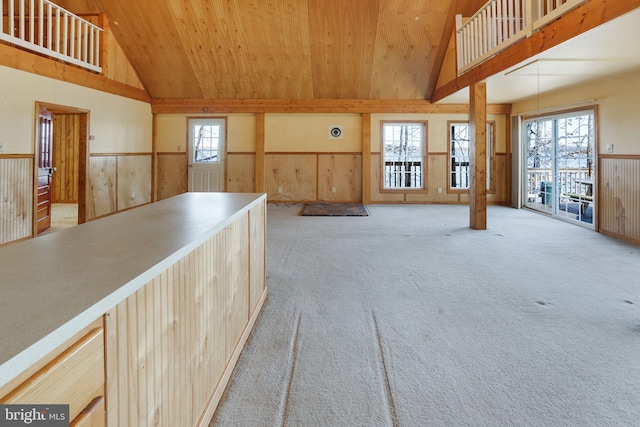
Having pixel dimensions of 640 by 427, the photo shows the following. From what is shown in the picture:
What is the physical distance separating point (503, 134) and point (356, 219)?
15.2ft

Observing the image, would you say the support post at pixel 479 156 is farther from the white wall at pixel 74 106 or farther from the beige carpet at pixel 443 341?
the white wall at pixel 74 106

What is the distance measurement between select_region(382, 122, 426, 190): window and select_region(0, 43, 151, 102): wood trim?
5.84 metres

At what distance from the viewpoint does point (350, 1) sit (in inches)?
245

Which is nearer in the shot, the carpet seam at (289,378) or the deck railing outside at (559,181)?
the carpet seam at (289,378)

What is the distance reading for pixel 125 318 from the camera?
0.91 m

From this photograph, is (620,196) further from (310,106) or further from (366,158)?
(310,106)

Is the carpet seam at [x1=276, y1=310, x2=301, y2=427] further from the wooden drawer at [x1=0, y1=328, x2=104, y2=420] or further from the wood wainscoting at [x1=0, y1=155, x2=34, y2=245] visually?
the wood wainscoting at [x1=0, y1=155, x2=34, y2=245]

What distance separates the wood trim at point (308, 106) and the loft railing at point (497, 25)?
218 centimetres

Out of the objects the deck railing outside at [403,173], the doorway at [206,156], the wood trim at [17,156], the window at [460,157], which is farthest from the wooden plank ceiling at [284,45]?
the wood trim at [17,156]

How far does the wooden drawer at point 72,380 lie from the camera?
2.03 ft

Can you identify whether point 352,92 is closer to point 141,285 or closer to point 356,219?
point 356,219

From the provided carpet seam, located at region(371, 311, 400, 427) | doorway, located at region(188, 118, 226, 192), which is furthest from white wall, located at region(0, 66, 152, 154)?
carpet seam, located at region(371, 311, 400, 427)

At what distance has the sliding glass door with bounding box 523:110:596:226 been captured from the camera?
6.18 meters

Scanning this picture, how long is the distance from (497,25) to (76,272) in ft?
22.0
